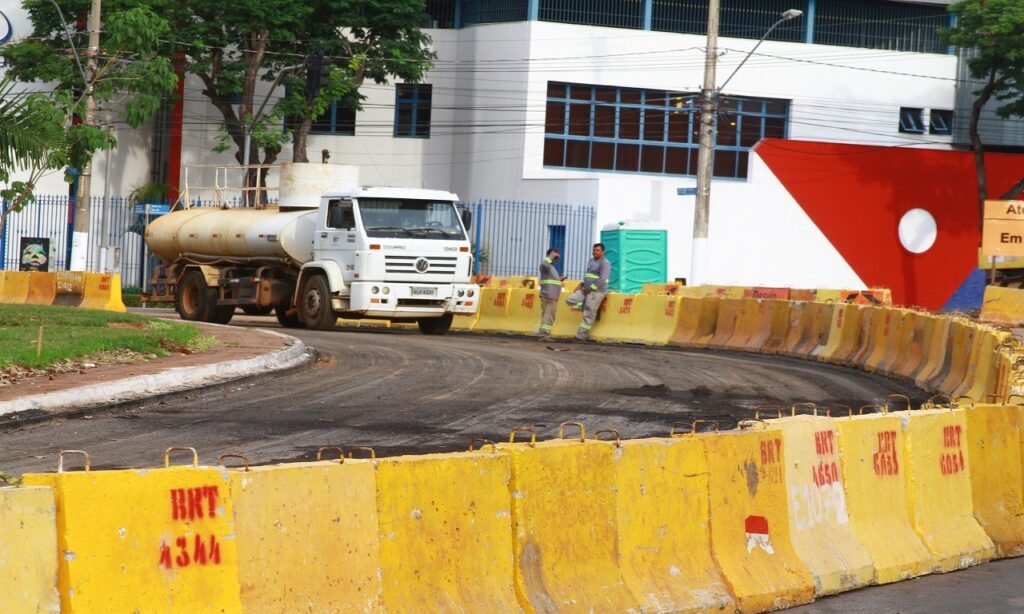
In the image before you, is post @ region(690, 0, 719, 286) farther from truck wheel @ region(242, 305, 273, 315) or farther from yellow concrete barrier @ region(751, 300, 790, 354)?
truck wheel @ region(242, 305, 273, 315)

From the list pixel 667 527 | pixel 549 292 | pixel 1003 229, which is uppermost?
pixel 1003 229

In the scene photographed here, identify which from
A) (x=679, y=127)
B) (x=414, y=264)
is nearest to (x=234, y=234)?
(x=414, y=264)

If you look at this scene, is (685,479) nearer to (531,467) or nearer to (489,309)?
(531,467)

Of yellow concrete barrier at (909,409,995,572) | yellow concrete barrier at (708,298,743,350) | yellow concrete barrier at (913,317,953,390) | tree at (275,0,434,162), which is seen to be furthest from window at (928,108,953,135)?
yellow concrete barrier at (909,409,995,572)

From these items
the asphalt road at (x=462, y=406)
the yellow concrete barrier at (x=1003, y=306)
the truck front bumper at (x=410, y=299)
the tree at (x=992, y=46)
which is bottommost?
the asphalt road at (x=462, y=406)

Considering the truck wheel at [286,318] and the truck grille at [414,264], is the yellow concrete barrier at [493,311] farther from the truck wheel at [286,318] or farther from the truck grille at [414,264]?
the truck grille at [414,264]

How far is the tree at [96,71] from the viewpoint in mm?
24000

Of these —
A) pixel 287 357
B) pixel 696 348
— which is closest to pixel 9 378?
pixel 287 357

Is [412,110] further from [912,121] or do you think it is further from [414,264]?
[414,264]

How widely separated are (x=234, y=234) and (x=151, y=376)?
41.0 ft

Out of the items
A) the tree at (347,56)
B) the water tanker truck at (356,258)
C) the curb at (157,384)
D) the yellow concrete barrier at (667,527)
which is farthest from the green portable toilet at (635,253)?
the yellow concrete barrier at (667,527)

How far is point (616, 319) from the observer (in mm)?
26297

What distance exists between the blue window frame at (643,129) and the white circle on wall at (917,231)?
5638mm

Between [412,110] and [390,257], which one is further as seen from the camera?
[412,110]
